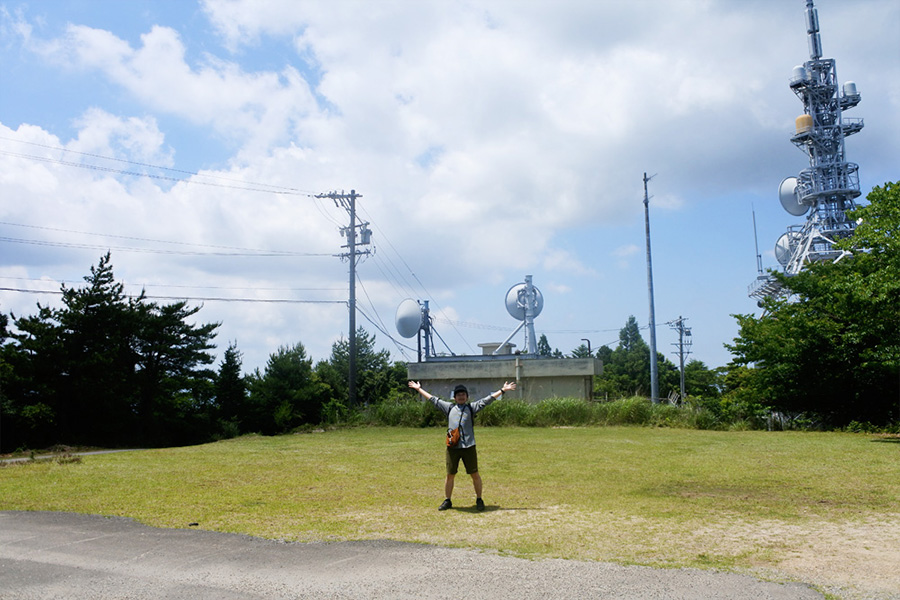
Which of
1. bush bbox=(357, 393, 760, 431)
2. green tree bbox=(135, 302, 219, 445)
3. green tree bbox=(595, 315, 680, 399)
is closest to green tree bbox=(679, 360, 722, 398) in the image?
green tree bbox=(595, 315, 680, 399)

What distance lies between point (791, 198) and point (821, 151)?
15.0 ft

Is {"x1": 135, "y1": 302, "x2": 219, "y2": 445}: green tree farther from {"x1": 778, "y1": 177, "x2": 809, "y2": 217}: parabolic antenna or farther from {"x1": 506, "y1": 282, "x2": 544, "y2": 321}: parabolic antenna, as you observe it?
{"x1": 778, "y1": 177, "x2": 809, "y2": 217}: parabolic antenna

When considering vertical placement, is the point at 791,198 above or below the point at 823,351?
above

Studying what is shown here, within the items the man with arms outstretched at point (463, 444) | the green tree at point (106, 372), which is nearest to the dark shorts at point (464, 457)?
the man with arms outstretched at point (463, 444)

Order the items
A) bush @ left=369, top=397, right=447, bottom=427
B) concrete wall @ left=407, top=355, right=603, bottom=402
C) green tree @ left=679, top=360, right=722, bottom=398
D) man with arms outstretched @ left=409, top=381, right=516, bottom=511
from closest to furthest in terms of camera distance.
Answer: man with arms outstretched @ left=409, top=381, right=516, bottom=511
bush @ left=369, top=397, right=447, bottom=427
concrete wall @ left=407, top=355, right=603, bottom=402
green tree @ left=679, top=360, right=722, bottom=398

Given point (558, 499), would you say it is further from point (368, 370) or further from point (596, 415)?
point (368, 370)

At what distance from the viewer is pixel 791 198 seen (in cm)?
6191

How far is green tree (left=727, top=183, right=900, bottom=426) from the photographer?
75.2 ft

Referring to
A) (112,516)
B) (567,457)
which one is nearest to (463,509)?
(112,516)

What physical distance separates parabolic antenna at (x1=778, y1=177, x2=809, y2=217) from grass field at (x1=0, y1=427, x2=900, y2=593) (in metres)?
47.7

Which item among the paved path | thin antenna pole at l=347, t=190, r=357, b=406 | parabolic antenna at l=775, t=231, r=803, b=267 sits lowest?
the paved path

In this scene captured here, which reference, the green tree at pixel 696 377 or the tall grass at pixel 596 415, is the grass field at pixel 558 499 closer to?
the tall grass at pixel 596 415

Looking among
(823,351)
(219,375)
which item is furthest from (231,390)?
(823,351)

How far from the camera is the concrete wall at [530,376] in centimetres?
3859
